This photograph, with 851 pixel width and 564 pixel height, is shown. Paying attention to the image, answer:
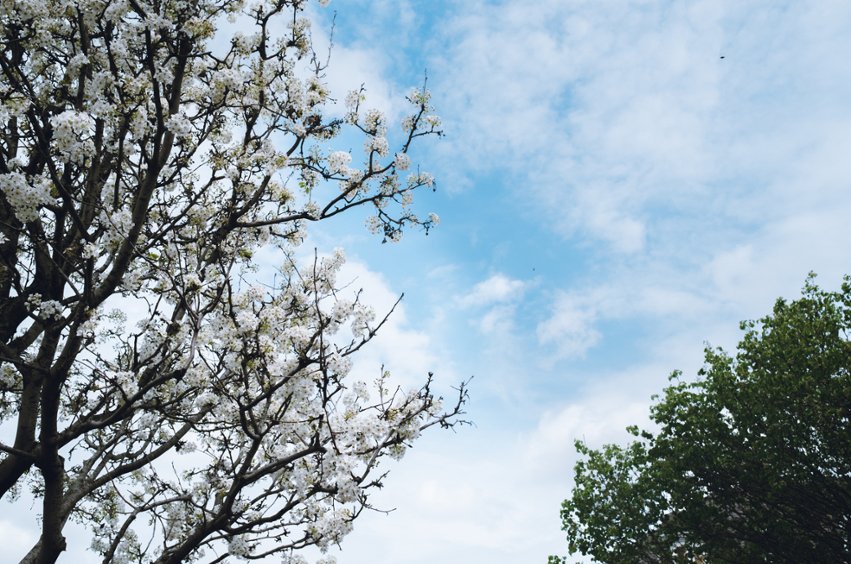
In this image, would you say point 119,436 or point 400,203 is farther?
point 400,203

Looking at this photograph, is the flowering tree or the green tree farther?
the green tree

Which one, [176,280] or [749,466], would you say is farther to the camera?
[749,466]

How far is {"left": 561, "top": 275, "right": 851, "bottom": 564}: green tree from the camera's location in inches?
643

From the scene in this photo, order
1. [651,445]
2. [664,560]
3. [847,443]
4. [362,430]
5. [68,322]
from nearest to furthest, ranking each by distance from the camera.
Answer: [362,430] → [68,322] → [847,443] → [664,560] → [651,445]

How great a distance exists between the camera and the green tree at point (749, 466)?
1634cm

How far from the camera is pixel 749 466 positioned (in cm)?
1764

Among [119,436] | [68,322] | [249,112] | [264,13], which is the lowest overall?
[119,436]

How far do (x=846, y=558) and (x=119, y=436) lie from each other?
2107 cm

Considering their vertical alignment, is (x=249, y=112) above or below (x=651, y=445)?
above

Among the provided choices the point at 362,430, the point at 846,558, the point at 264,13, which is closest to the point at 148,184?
the point at 264,13

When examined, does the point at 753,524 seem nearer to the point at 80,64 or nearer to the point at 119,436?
the point at 119,436

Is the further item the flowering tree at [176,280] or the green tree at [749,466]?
the green tree at [749,466]

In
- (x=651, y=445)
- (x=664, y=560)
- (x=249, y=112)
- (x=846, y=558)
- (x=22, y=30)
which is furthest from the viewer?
(x=651, y=445)

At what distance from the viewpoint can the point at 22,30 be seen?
970 centimetres
